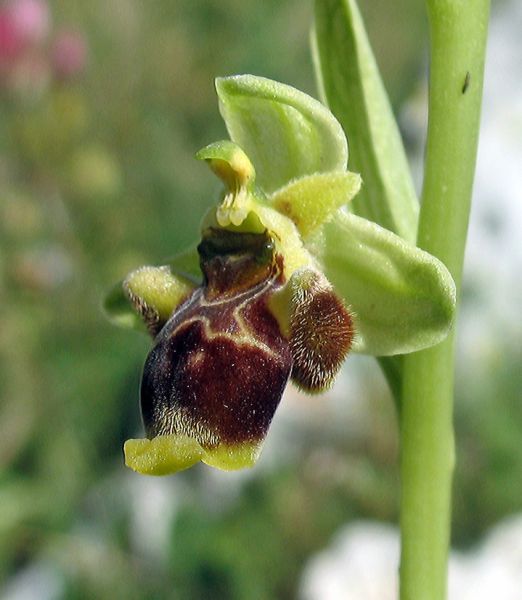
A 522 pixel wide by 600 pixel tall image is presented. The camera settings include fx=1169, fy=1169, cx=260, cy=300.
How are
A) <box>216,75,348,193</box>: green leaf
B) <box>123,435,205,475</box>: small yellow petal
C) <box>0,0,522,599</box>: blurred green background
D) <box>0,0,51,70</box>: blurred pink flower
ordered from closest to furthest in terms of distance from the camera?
<box>123,435,205,475</box>: small yellow petal
<box>216,75,348,193</box>: green leaf
<box>0,0,522,599</box>: blurred green background
<box>0,0,51,70</box>: blurred pink flower

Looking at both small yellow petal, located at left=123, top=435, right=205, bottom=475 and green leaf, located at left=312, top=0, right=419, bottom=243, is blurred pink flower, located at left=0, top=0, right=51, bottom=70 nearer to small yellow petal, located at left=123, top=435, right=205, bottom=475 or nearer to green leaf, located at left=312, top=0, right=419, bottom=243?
green leaf, located at left=312, top=0, right=419, bottom=243

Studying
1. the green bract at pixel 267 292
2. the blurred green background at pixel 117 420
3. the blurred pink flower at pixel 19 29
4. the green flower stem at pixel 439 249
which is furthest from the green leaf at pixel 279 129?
the blurred pink flower at pixel 19 29

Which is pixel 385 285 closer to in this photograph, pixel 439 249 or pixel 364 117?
pixel 439 249

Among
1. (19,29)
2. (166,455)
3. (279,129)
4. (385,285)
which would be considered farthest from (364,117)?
(19,29)

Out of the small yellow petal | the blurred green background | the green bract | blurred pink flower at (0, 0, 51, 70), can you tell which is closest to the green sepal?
the green bract

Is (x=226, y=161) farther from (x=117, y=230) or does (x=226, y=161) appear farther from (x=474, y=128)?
(x=117, y=230)

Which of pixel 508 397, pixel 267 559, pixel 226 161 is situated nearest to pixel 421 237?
pixel 226 161
